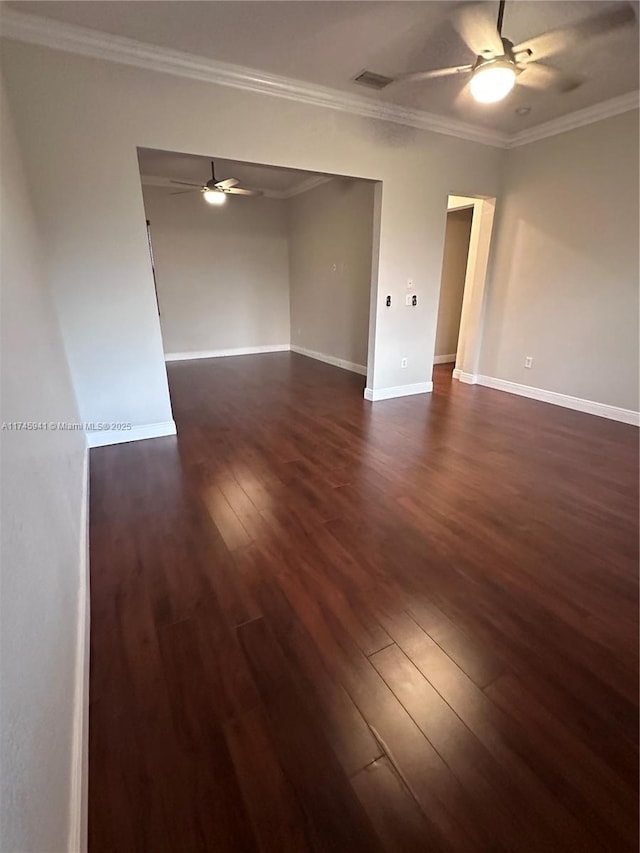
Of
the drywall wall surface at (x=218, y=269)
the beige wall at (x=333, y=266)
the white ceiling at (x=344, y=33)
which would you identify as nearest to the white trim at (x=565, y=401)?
the beige wall at (x=333, y=266)

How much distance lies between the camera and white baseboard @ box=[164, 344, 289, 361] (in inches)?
265

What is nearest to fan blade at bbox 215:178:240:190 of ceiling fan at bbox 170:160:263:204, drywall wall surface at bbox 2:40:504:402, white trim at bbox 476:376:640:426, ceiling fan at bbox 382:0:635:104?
ceiling fan at bbox 170:160:263:204

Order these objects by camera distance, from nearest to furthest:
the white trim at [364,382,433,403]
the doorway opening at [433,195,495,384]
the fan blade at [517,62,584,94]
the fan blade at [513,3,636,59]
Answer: the fan blade at [513,3,636,59], the fan blade at [517,62,584,94], the white trim at [364,382,433,403], the doorway opening at [433,195,495,384]

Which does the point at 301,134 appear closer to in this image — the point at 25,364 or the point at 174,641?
the point at 25,364

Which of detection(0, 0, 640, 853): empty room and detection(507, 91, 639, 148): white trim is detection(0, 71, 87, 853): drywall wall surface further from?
detection(507, 91, 639, 148): white trim

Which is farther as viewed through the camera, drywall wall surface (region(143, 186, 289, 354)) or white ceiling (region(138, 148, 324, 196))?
drywall wall surface (region(143, 186, 289, 354))

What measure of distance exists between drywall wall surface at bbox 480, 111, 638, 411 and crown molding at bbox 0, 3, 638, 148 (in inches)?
5.3

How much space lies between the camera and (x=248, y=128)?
10.0 ft

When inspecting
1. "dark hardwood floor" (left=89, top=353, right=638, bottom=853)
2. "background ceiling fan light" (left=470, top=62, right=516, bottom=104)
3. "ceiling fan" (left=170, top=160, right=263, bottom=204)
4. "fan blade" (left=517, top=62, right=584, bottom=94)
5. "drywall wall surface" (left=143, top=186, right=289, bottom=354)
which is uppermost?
"fan blade" (left=517, top=62, right=584, bottom=94)

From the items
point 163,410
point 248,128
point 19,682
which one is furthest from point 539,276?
point 19,682

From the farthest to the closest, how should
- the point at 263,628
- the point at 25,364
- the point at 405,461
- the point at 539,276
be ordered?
the point at 539,276 < the point at 405,461 < the point at 263,628 < the point at 25,364

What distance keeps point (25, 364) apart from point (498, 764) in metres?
2.00

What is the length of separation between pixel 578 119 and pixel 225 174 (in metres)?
4.36

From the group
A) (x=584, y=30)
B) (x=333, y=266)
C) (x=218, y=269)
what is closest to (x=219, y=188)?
(x=218, y=269)
